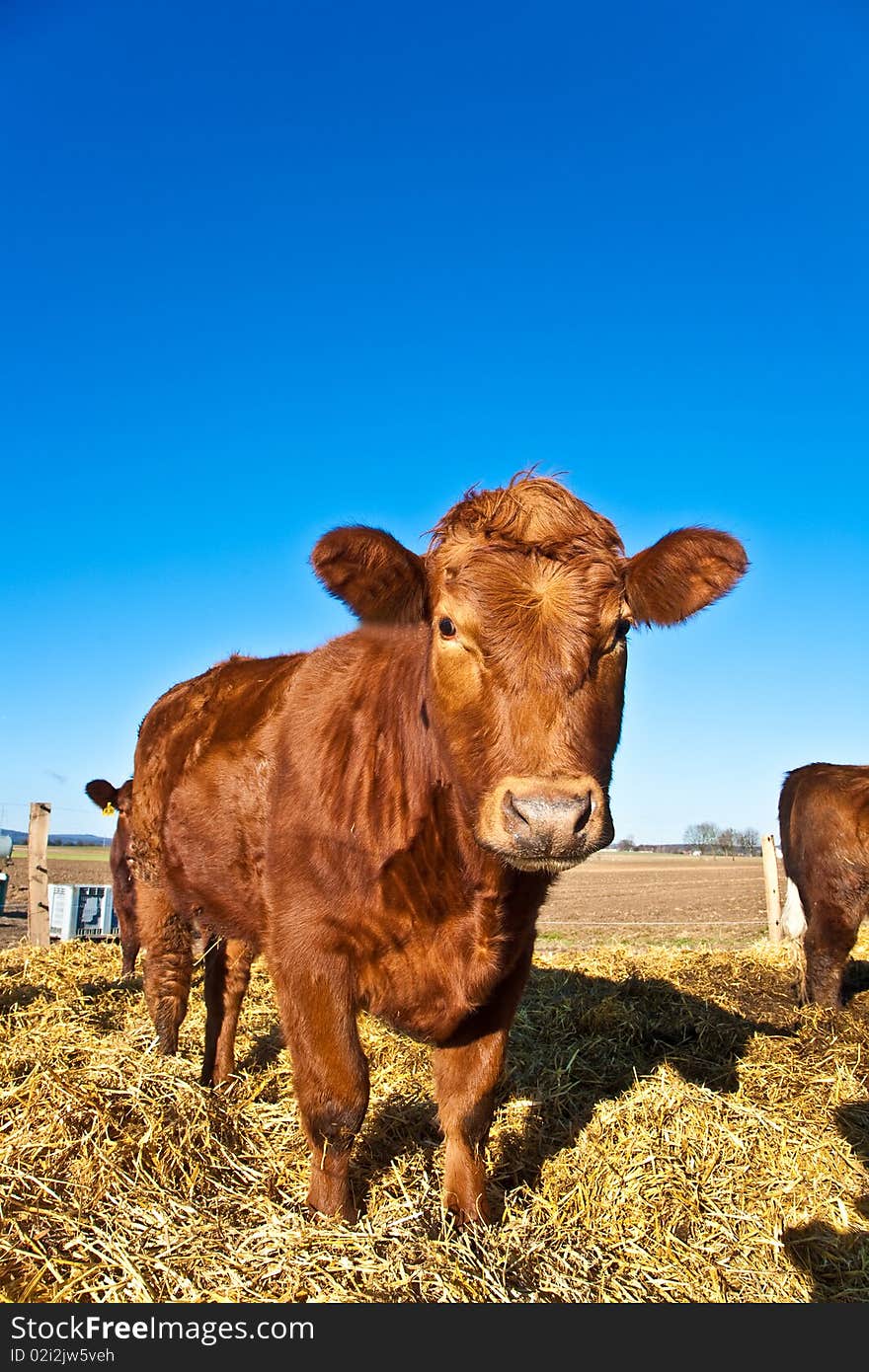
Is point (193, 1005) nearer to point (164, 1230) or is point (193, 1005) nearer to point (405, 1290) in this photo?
point (164, 1230)

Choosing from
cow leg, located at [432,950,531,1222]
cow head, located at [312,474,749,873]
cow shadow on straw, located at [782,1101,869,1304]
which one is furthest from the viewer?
cow leg, located at [432,950,531,1222]

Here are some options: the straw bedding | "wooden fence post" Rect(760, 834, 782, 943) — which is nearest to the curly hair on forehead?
the straw bedding

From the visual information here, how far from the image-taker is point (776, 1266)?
12.5 ft

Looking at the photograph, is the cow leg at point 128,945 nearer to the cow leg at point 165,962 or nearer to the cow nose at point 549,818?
the cow leg at point 165,962

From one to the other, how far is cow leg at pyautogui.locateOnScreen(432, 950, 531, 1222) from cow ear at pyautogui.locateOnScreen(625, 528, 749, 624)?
1.63m

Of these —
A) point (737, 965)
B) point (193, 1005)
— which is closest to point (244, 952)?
point (193, 1005)

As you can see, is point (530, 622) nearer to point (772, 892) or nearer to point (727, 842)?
point (772, 892)

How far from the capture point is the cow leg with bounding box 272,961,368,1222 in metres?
3.71

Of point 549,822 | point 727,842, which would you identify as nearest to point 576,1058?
point 549,822

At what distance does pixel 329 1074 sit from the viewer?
3.71 m

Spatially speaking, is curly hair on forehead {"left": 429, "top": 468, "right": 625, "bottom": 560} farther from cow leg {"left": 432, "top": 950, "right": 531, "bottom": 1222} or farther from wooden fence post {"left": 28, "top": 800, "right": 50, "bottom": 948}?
wooden fence post {"left": 28, "top": 800, "right": 50, "bottom": 948}

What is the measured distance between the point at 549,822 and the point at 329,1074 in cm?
170

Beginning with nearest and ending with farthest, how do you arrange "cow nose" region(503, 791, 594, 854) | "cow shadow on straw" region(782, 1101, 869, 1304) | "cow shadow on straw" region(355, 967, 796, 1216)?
"cow nose" region(503, 791, 594, 854), "cow shadow on straw" region(782, 1101, 869, 1304), "cow shadow on straw" region(355, 967, 796, 1216)

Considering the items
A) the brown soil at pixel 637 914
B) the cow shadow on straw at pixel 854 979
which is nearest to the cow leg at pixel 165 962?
the brown soil at pixel 637 914
